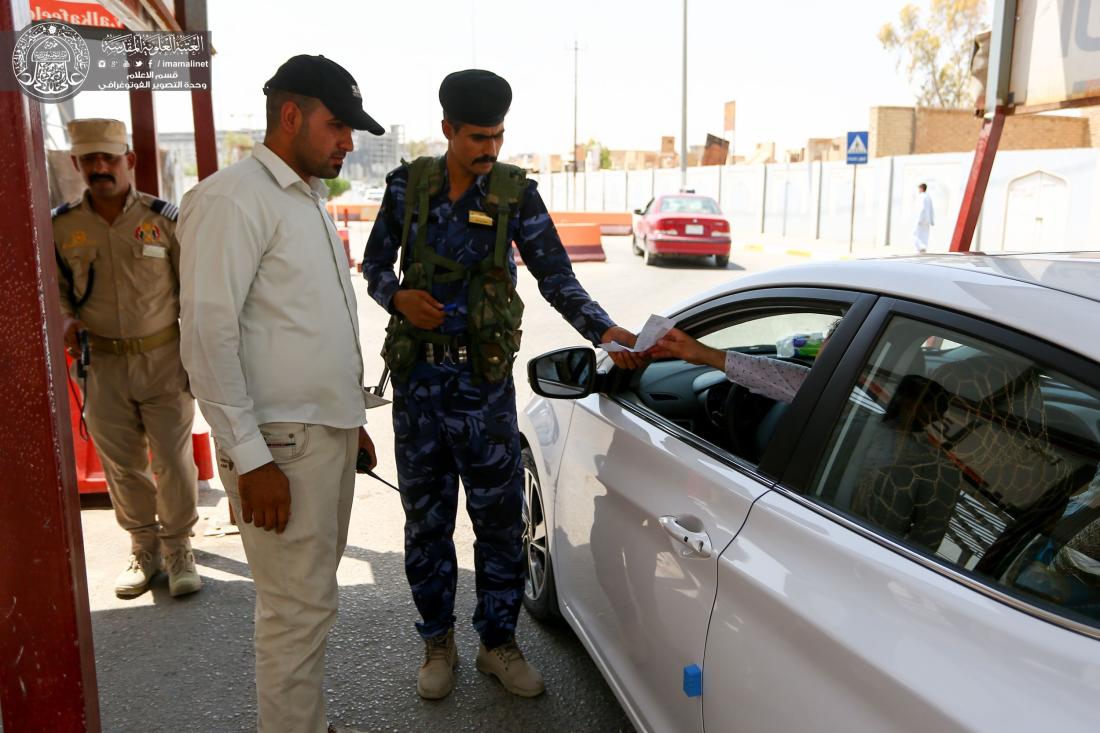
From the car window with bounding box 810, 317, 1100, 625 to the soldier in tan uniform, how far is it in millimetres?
3131

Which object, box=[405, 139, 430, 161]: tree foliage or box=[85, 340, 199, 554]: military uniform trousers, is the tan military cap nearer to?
box=[85, 340, 199, 554]: military uniform trousers

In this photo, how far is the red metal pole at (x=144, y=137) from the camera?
A: 15.4 feet

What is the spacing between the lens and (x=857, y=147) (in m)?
20.3

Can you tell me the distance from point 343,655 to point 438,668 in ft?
1.53

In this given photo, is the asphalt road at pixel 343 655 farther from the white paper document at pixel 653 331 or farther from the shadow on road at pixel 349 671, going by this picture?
the white paper document at pixel 653 331

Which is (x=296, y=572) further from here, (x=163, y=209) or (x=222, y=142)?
(x=222, y=142)

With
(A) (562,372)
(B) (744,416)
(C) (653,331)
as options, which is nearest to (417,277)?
(A) (562,372)

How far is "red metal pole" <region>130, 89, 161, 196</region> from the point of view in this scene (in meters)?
4.69

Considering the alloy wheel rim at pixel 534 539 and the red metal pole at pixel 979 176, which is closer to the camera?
the alloy wheel rim at pixel 534 539

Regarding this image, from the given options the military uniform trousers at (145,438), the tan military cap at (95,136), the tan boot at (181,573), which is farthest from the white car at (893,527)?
the tan military cap at (95,136)

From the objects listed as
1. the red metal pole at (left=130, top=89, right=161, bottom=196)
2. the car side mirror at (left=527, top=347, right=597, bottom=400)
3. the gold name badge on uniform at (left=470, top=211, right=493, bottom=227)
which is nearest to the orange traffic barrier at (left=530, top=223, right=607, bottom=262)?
the red metal pole at (left=130, top=89, right=161, bottom=196)

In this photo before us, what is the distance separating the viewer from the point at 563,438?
309 centimetres

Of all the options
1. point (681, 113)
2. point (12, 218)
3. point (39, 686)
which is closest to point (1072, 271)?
point (12, 218)

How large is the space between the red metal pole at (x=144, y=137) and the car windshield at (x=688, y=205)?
48.2 ft
